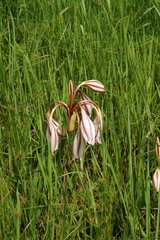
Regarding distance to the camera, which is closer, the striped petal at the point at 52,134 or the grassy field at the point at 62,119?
the striped petal at the point at 52,134

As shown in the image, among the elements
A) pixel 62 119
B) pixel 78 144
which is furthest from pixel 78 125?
pixel 62 119

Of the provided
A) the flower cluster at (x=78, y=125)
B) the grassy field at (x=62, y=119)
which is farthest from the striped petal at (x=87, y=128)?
the grassy field at (x=62, y=119)

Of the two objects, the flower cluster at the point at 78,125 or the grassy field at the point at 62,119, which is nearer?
the flower cluster at the point at 78,125

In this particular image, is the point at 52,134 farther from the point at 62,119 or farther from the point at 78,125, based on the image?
the point at 62,119

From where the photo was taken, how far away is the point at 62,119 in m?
1.93

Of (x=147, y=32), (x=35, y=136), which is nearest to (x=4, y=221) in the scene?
(x=35, y=136)

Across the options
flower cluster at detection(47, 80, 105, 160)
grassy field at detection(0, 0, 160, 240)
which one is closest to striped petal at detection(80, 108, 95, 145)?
flower cluster at detection(47, 80, 105, 160)

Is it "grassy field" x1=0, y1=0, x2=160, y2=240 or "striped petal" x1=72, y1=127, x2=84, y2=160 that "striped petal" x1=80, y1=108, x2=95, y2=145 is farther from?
"grassy field" x1=0, y1=0, x2=160, y2=240

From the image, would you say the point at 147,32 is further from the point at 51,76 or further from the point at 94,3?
the point at 51,76

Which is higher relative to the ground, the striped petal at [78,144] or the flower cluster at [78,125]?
the flower cluster at [78,125]

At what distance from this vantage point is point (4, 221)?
55.8 inches

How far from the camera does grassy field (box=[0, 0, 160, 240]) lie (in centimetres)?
151

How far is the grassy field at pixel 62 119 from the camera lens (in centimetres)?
151

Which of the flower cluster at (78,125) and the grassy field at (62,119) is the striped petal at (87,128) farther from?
the grassy field at (62,119)
